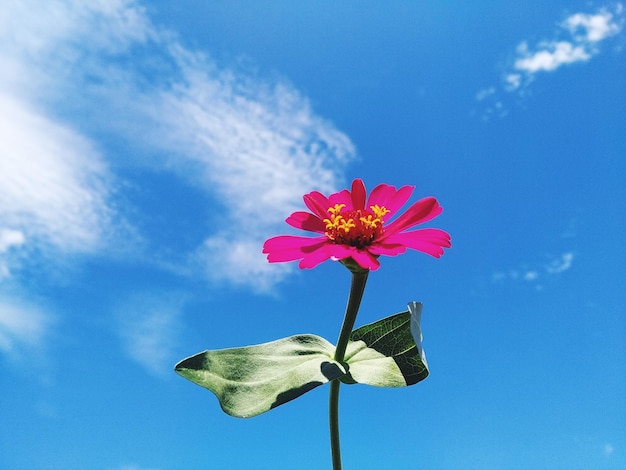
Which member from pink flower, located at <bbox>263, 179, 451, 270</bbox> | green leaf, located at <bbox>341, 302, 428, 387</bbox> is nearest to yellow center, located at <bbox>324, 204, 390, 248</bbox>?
pink flower, located at <bbox>263, 179, 451, 270</bbox>

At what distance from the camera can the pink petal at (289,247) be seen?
1.48 m

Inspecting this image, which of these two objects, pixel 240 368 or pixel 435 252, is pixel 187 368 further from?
pixel 435 252

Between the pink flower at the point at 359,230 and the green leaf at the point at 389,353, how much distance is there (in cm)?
15

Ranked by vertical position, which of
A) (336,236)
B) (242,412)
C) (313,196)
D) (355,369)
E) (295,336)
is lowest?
(242,412)

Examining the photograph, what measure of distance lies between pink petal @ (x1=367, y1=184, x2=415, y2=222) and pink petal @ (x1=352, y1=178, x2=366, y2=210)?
0.14ft

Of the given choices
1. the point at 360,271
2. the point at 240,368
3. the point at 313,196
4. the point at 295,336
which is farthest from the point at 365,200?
the point at 240,368

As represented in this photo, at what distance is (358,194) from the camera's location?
1.70 m

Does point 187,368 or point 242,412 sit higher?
point 187,368

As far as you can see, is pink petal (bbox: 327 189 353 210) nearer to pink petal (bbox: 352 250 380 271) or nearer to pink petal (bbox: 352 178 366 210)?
pink petal (bbox: 352 178 366 210)

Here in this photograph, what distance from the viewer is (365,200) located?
1.72 meters

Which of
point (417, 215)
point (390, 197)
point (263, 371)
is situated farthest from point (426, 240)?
point (263, 371)

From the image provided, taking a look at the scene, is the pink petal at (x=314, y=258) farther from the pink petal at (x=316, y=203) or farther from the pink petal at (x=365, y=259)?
the pink petal at (x=316, y=203)

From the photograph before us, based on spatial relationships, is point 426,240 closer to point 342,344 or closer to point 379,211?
point 379,211

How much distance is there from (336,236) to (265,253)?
183 millimetres
